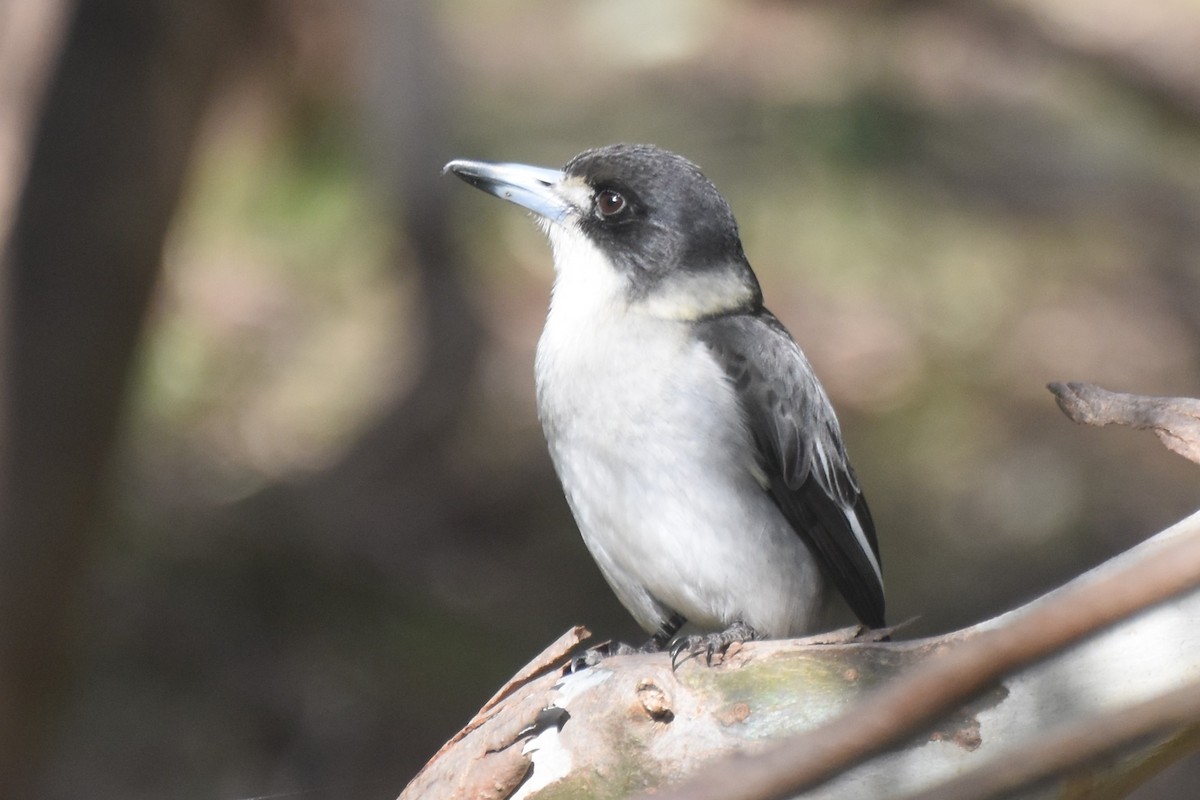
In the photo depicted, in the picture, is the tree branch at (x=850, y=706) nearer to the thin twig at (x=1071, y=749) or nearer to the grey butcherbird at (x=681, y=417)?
the thin twig at (x=1071, y=749)

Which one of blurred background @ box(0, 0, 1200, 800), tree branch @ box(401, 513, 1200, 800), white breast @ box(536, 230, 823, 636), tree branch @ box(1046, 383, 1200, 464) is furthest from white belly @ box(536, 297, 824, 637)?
blurred background @ box(0, 0, 1200, 800)

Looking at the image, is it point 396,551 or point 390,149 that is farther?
point 390,149

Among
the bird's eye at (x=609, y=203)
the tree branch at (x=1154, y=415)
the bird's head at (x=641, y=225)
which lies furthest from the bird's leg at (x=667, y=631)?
the tree branch at (x=1154, y=415)

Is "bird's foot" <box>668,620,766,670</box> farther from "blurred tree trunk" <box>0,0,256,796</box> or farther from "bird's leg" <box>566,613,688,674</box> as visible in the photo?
"blurred tree trunk" <box>0,0,256,796</box>

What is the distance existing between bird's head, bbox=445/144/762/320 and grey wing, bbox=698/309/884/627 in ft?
0.32

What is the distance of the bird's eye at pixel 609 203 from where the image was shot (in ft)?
10.7

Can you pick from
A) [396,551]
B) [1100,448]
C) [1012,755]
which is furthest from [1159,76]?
[1012,755]

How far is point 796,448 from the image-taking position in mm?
3127

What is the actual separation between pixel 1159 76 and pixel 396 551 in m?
3.93

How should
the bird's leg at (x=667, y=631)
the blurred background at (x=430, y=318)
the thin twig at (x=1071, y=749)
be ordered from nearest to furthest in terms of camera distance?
the thin twig at (x=1071, y=749) < the bird's leg at (x=667, y=631) < the blurred background at (x=430, y=318)

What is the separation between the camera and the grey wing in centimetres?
306

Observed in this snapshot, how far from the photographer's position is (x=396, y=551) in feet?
19.9

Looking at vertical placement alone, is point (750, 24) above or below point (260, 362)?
above

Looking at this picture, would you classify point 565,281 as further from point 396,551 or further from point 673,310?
point 396,551
